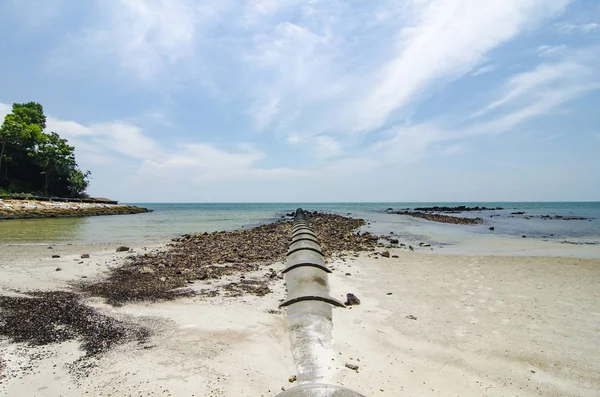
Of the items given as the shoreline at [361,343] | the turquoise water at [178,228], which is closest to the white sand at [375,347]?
the shoreline at [361,343]

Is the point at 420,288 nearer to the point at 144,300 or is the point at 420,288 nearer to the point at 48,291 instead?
the point at 144,300

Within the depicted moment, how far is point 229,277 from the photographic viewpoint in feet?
26.8

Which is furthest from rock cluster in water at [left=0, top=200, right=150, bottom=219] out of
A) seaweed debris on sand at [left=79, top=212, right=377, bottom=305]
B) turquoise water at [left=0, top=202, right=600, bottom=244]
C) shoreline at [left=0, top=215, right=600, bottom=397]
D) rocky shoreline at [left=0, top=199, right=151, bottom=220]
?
shoreline at [left=0, top=215, right=600, bottom=397]

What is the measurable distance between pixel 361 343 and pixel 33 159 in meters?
60.1

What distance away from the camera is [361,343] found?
442 cm

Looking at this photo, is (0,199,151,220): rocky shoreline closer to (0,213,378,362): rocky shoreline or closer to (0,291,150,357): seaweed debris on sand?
(0,213,378,362): rocky shoreline

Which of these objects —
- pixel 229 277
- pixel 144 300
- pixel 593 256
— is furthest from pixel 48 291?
pixel 593 256

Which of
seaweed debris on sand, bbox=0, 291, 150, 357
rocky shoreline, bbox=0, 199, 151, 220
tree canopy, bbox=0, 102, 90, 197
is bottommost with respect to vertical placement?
seaweed debris on sand, bbox=0, 291, 150, 357

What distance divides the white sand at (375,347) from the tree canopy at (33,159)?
49.9m

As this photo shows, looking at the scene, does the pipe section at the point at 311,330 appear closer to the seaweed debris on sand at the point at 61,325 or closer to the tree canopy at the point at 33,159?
the seaweed debris on sand at the point at 61,325

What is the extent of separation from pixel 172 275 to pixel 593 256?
15411mm

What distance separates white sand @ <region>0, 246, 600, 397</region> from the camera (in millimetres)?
3393

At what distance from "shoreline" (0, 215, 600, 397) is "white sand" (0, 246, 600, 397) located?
19mm

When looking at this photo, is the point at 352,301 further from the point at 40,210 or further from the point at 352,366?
the point at 40,210
